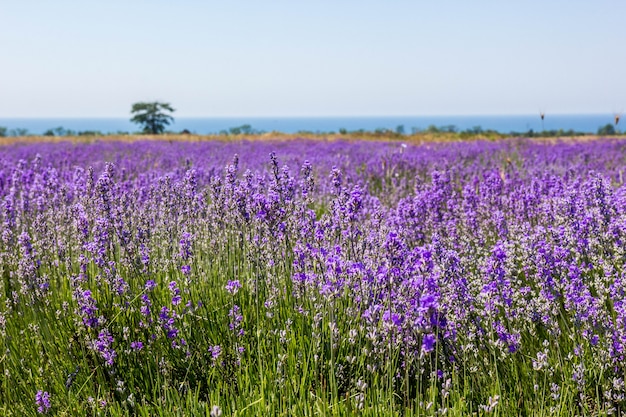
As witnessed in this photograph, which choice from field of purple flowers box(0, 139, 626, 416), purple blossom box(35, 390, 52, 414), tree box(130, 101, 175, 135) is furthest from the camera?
tree box(130, 101, 175, 135)

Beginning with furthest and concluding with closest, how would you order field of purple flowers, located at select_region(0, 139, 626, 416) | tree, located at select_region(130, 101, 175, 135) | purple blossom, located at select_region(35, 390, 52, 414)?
tree, located at select_region(130, 101, 175, 135) → purple blossom, located at select_region(35, 390, 52, 414) → field of purple flowers, located at select_region(0, 139, 626, 416)

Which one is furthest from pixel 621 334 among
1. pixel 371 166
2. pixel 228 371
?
pixel 371 166

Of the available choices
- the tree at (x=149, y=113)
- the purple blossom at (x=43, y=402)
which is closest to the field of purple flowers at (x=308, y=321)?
the purple blossom at (x=43, y=402)

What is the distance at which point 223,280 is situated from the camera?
4211mm

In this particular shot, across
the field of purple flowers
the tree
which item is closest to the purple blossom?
the field of purple flowers

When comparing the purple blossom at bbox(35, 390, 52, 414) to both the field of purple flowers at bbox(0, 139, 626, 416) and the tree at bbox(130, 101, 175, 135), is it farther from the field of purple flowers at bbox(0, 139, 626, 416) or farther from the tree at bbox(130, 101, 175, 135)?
the tree at bbox(130, 101, 175, 135)

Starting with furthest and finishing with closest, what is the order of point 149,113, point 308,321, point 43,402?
point 149,113 → point 308,321 → point 43,402

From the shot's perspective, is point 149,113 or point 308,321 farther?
point 149,113

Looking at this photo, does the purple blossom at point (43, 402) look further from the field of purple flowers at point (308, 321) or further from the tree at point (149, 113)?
the tree at point (149, 113)

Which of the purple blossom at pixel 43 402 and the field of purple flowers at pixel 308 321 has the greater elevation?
the field of purple flowers at pixel 308 321

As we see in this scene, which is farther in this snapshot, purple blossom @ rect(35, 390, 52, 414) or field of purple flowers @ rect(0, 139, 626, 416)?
purple blossom @ rect(35, 390, 52, 414)

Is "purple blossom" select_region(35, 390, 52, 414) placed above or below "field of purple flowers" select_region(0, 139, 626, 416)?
below

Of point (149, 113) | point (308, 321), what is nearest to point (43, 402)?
point (308, 321)

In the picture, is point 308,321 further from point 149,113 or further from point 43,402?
point 149,113
